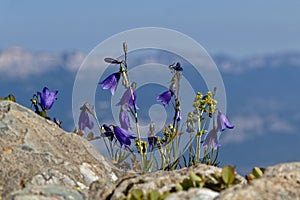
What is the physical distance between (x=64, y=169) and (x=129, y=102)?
180cm

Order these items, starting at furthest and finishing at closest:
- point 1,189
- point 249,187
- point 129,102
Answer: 1. point 129,102
2. point 1,189
3. point 249,187

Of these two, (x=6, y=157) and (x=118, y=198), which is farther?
(x=6, y=157)

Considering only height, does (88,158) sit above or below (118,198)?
above

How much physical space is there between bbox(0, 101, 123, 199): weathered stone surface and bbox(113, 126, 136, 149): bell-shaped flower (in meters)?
0.93

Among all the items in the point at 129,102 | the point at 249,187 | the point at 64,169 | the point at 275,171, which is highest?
the point at 129,102

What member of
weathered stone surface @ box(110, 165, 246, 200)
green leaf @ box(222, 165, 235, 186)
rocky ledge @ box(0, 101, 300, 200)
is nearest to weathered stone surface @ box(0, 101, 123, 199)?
rocky ledge @ box(0, 101, 300, 200)

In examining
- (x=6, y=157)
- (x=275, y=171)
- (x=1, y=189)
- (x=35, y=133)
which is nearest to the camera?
(x=275, y=171)

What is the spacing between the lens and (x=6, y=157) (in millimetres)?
4988

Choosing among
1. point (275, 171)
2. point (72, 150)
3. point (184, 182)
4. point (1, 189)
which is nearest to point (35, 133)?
point (72, 150)

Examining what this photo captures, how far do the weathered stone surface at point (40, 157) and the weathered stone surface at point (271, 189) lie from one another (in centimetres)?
132

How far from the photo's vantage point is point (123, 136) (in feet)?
22.0

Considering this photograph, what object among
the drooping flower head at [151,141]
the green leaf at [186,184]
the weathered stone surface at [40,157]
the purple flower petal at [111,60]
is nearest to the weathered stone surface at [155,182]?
the green leaf at [186,184]

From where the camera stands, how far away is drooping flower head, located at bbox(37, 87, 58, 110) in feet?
22.5

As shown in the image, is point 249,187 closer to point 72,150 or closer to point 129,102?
point 72,150
